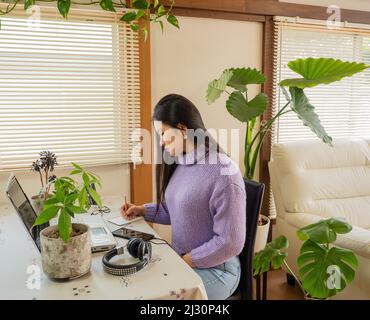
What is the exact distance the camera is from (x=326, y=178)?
2467 millimetres

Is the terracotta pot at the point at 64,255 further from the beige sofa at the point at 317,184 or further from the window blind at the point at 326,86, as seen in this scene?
the window blind at the point at 326,86

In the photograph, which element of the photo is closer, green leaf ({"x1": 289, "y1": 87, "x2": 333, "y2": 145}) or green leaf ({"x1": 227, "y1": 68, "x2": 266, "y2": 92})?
green leaf ({"x1": 289, "y1": 87, "x2": 333, "y2": 145})

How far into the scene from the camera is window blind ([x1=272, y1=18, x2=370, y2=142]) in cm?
271

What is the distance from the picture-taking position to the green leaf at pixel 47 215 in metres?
0.99

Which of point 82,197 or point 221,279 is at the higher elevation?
point 82,197

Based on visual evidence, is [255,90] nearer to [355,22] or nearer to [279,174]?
[279,174]

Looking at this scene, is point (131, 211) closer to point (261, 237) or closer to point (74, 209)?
point (74, 209)

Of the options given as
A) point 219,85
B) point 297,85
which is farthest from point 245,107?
point 297,85

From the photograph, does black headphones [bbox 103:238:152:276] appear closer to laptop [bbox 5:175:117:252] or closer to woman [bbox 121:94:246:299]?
laptop [bbox 5:175:117:252]

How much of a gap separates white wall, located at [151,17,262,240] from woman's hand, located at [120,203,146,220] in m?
0.83

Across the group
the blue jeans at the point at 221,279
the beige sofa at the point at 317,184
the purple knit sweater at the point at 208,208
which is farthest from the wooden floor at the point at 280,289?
the purple knit sweater at the point at 208,208

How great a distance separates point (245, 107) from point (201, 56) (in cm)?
63

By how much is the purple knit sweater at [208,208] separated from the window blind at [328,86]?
1396 mm

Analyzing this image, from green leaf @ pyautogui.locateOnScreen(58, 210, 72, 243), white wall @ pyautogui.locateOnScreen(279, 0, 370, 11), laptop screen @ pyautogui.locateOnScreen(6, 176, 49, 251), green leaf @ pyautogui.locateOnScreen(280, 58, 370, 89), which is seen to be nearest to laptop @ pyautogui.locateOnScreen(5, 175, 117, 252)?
laptop screen @ pyautogui.locateOnScreen(6, 176, 49, 251)
